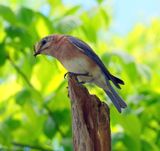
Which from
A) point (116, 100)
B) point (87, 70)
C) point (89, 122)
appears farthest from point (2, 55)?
point (89, 122)

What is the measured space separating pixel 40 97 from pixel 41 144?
0.98 feet

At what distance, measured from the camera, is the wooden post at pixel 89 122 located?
1.37 meters

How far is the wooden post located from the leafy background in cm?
65

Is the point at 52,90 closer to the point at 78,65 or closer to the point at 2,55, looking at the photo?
the point at 2,55

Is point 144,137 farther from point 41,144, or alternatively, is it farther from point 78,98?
point 78,98

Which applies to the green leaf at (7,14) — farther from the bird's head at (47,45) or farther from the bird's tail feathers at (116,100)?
the bird's tail feathers at (116,100)

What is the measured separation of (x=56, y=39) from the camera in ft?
5.89

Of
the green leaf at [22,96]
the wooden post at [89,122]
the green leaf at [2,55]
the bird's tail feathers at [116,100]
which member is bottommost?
the wooden post at [89,122]

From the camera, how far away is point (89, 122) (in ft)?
4.59

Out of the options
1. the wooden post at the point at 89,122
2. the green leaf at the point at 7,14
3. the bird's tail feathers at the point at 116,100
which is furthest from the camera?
the green leaf at the point at 7,14

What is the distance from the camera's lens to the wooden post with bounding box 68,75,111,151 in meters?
1.37

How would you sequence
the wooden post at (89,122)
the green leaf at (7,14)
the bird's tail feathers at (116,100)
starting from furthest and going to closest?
the green leaf at (7,14) → the bird's tail feathers at (116,100) → the wooden post at (89,122)

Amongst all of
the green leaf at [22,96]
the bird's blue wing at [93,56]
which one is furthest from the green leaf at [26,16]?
the bird's blue wing at [93,56]

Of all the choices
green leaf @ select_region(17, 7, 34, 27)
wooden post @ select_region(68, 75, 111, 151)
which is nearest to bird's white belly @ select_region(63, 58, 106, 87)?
wooden post @ select_region(68, 75, 111, 151)
